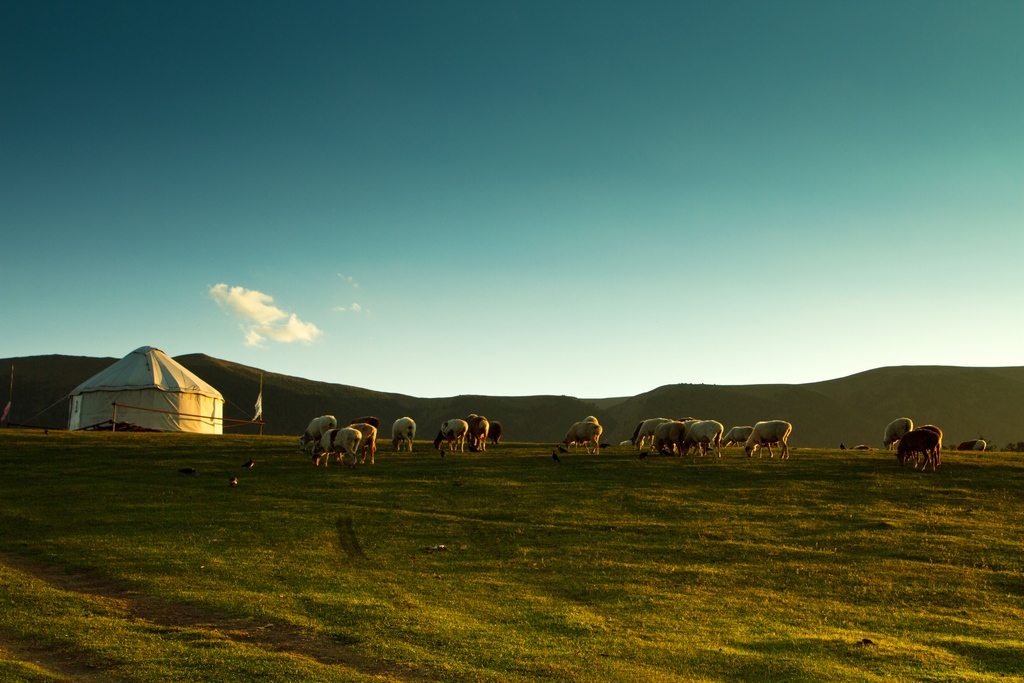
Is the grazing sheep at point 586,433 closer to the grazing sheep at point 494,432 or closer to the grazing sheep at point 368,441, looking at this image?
the grazing sheep at point 494,432

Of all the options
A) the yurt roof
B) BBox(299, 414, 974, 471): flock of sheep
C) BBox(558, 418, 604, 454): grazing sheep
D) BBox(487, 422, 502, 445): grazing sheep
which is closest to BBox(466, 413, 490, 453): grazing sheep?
BBox(299, 414, 974, 471): flock of sheep

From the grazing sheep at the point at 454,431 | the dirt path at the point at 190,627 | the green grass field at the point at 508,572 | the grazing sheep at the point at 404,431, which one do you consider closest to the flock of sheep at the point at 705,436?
the green grass field at the point at 508,572

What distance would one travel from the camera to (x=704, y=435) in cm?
3256

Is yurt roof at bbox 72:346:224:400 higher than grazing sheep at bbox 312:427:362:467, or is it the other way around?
yurt roof at bbox 72:346:224:400

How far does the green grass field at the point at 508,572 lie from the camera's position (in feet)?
34.3

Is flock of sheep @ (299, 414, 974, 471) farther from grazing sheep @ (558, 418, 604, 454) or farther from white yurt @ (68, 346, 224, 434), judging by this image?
white yurt @ (68, 346, 224, 434)

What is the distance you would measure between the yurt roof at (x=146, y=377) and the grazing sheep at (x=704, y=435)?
3978 cm

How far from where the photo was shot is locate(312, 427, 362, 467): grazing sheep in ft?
94.5

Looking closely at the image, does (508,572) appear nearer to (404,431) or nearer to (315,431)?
(404,431)

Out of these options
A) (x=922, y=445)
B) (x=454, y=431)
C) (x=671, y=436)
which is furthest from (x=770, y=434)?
(x=454, y=431)

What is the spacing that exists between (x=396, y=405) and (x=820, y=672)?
12914cm

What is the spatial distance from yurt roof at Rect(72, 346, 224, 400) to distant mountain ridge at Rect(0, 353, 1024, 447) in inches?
2445

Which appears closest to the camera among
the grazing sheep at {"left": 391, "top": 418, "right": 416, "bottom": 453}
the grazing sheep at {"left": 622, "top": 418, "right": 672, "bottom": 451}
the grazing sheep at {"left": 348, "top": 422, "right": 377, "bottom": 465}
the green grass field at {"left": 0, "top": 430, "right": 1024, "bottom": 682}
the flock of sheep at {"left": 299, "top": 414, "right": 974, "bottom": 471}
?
the green grass field at {"left": 0, "top": 430, "right": 1024, "bottom": 682}

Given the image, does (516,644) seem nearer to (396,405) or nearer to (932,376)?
(396,405)
